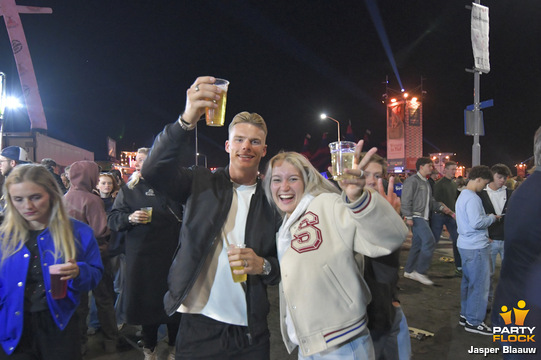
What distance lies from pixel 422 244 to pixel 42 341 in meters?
6.82

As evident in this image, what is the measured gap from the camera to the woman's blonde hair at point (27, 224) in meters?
2.36

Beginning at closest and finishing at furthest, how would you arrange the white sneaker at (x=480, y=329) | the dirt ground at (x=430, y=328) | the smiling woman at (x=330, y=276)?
the smiling woman at (x=330, y=276) → the dirt ground at (x=430, y=328) → the white sneaker at (x=480, y=329)

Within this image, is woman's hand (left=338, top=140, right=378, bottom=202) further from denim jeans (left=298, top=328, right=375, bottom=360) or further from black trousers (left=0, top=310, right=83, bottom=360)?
black trousers (left=0, top=310, right=83, bottom=360)

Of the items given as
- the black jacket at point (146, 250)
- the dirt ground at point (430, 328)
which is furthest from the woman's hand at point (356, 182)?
the dirt ground at point (430, 328)

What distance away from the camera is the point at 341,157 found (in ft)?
6.77

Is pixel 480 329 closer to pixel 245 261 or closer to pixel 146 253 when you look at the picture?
pixel 245 261

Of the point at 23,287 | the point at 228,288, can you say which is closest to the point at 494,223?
the point at 228,288

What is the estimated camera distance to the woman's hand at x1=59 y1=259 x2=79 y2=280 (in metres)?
2.27

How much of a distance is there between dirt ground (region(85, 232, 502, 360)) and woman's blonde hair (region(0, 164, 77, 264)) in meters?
2.40

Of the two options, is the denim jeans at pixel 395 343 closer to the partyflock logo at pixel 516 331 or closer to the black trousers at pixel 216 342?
the partyflock logo at pixel 516 331

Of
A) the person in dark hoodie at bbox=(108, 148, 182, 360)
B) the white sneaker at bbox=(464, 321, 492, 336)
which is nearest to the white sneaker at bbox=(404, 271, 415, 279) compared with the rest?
the white sneaker at bbox=(464, 321, 492, 336)

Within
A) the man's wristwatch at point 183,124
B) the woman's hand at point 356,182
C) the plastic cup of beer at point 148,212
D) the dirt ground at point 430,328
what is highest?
the man's wristwatch at point 183,124

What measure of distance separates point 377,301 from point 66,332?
2318 mm

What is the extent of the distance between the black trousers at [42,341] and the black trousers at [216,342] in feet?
2.86
